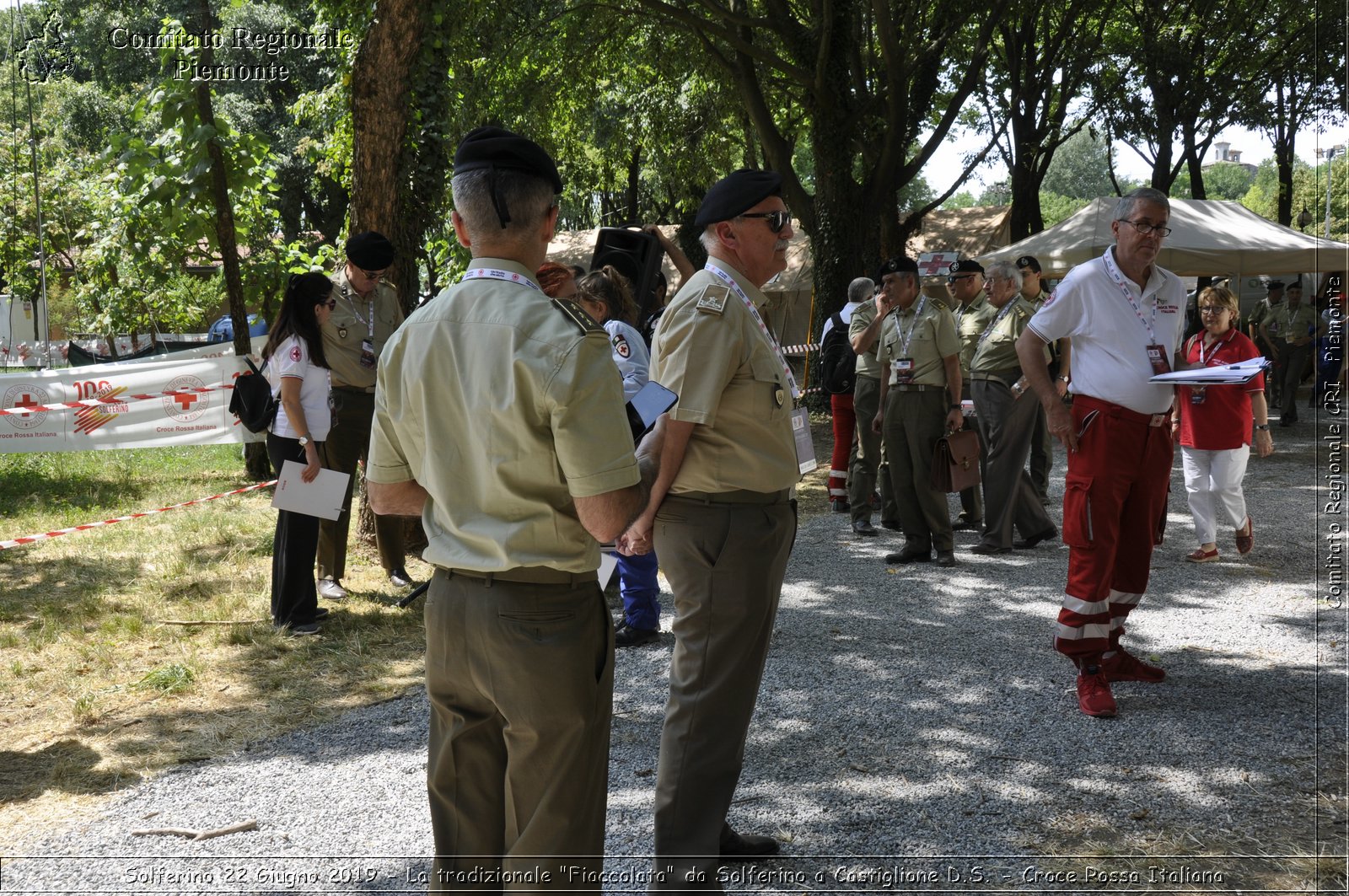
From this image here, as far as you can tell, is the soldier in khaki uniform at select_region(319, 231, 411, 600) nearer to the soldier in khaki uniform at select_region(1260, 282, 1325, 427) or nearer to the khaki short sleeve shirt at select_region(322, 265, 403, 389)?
the khaki short sleeve shirt at select_region(322, 265, 403, 389)

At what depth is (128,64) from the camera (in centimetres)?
3481

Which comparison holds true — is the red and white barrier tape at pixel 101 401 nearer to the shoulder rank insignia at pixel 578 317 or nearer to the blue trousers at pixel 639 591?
the blue trousers at pixel 639 591

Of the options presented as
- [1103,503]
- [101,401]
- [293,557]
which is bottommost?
[293,557]

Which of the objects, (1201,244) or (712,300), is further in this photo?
(1201,244)

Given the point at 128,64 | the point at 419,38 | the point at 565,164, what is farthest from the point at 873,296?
the point at 128,64

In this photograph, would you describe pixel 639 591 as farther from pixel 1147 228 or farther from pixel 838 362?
pixel 838 362

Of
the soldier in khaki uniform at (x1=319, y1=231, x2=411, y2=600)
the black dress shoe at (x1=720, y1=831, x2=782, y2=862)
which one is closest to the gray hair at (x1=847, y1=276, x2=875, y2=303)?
the soldier in khaki uniform at (x1=319, y1=231, x2=411, y2=600)

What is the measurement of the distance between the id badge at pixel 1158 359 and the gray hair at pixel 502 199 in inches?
129

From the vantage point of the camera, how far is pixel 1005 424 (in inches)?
332

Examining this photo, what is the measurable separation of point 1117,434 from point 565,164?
994 inches

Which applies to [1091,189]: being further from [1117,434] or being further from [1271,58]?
[1117,434]

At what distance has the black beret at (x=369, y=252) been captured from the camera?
22.0ft

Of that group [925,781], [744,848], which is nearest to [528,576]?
[744,848]

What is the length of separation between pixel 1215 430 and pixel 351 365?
19.8 feet
